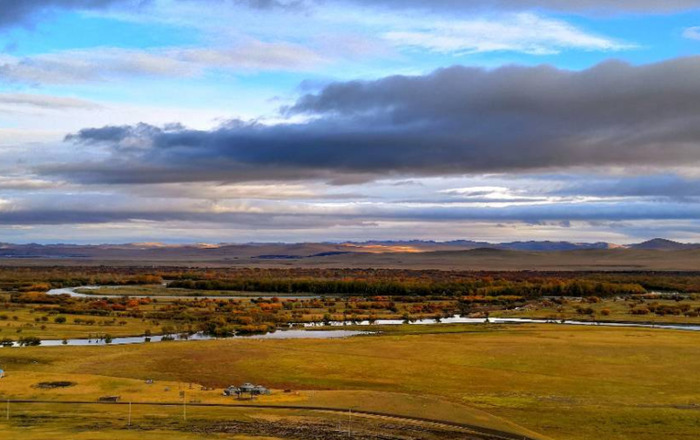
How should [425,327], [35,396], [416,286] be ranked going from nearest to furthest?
[35,396] → [425,327] → [416,286]

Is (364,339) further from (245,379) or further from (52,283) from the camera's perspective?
(52,283)

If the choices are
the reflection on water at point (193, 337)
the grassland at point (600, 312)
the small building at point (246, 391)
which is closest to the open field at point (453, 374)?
the small building at point (246, 391)

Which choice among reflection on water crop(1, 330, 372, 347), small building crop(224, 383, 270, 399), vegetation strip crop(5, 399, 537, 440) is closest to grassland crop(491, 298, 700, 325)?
reflection on water crop(1, 330, 372, 347)

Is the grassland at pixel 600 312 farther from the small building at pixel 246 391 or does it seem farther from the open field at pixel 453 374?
the small building at pixel 246 391

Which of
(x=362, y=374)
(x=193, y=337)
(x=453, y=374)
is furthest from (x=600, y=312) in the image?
(x=362, y=374)

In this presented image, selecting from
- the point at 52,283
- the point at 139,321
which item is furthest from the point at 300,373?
the point at 52,283

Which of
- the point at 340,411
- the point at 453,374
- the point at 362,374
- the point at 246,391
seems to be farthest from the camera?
the point at 362,374

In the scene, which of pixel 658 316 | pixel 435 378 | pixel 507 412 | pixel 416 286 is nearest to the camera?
pixel 507 412

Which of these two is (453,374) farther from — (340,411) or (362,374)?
(340,411)

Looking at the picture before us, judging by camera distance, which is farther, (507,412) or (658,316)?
(658,316)
